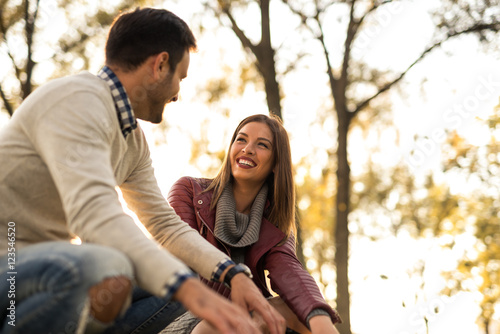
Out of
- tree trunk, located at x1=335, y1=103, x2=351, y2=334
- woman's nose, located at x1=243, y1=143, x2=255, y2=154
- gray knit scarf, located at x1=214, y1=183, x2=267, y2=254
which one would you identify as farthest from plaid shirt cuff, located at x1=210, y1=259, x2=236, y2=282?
tree trunk, located at x1=335, y1=103, x2=351, y2=334

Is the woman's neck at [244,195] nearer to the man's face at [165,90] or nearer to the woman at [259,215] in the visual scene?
the woman at [259,215]

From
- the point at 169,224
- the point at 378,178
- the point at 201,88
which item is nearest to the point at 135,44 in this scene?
the point at 169,224

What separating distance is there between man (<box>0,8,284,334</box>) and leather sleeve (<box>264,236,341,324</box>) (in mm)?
675

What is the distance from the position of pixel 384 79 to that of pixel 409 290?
28.3 feet

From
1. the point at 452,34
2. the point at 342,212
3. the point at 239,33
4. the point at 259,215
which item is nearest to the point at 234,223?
the point at 259,215

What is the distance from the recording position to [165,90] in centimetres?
234

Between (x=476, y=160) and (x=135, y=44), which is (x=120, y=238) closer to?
(x=135, y=44)

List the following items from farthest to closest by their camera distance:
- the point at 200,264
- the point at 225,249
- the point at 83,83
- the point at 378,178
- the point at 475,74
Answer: the point at 378,178 → the point at 475,74 → the point at 225,249 → the point at 200,264 → the point at 83,83

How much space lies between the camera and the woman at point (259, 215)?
3.20 meters

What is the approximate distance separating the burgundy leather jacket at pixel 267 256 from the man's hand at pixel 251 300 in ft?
2.15

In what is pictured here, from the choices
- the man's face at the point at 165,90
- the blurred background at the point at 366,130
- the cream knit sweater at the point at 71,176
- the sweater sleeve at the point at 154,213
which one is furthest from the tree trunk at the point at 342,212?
the cream knit sweater at the point at 71,176

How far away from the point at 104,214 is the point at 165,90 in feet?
2.63

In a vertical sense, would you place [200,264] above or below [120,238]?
below

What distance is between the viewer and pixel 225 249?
361cm
